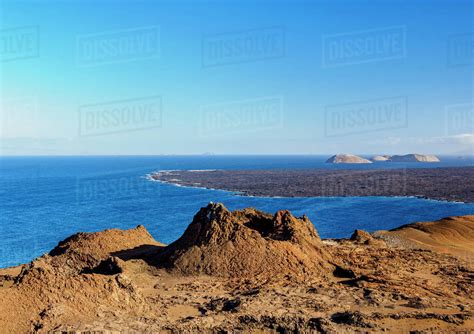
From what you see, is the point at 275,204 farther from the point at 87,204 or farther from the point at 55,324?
the point at 55,324

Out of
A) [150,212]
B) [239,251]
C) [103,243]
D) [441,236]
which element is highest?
[239,251]

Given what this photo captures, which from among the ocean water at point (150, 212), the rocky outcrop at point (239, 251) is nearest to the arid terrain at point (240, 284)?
the rocky outcrop at point (239, 251)

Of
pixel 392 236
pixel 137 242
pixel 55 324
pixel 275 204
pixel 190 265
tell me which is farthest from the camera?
pixel 275 204

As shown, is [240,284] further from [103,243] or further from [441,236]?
[441,236]

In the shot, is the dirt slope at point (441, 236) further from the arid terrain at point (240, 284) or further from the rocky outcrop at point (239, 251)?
the rocky outcrop at point (239, 251)

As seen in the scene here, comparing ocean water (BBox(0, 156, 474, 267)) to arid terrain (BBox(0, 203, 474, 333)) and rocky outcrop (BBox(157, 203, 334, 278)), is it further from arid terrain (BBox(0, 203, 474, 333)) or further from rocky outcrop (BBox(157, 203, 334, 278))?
rocky outcrop (BBox(157, 203, 334, 278))

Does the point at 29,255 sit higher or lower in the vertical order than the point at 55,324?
lower

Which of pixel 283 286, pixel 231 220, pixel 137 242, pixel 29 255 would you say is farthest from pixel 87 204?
pixel 283 286

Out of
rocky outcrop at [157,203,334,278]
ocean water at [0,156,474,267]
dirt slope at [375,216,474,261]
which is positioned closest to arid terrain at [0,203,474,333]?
rocky outcrop at [157,203,334,278]

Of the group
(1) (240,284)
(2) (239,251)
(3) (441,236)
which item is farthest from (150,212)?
(1) (240,284)
